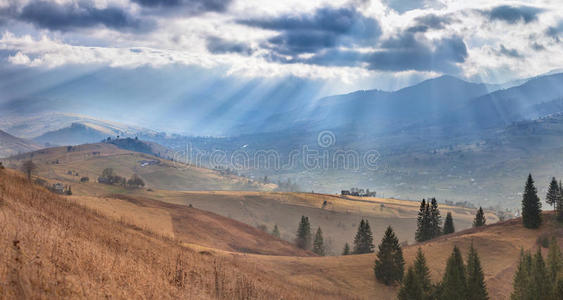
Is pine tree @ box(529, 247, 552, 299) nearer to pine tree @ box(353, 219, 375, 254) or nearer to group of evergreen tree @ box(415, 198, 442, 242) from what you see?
pine tree @ box(353, 219, 375, 254)

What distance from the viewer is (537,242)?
6494cm

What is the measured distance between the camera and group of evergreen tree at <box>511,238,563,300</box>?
3138cm

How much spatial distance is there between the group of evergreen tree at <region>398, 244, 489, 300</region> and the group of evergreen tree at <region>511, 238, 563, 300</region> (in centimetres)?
304

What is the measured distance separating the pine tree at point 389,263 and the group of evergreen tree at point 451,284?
1089cm

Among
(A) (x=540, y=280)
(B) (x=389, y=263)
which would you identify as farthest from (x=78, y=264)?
(B) (x=389, y=263)

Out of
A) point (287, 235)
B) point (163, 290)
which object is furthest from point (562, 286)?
point (287, 235)

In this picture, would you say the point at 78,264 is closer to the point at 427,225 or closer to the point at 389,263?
the point at 389,263

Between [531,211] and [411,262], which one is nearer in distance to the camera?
[411,262]

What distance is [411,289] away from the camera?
38.9 metres

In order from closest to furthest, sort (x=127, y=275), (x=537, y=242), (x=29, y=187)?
(x=127, y=275) → (x=29, y=187) → (x=537, y=242)

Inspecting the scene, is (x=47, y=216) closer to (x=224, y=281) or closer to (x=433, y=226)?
(x=224, y=281)

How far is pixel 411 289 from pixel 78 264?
33.3m

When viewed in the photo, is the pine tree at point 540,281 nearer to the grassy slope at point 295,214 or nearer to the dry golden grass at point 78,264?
the dry golden grass at point 78,264

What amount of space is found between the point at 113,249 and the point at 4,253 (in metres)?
5.78
